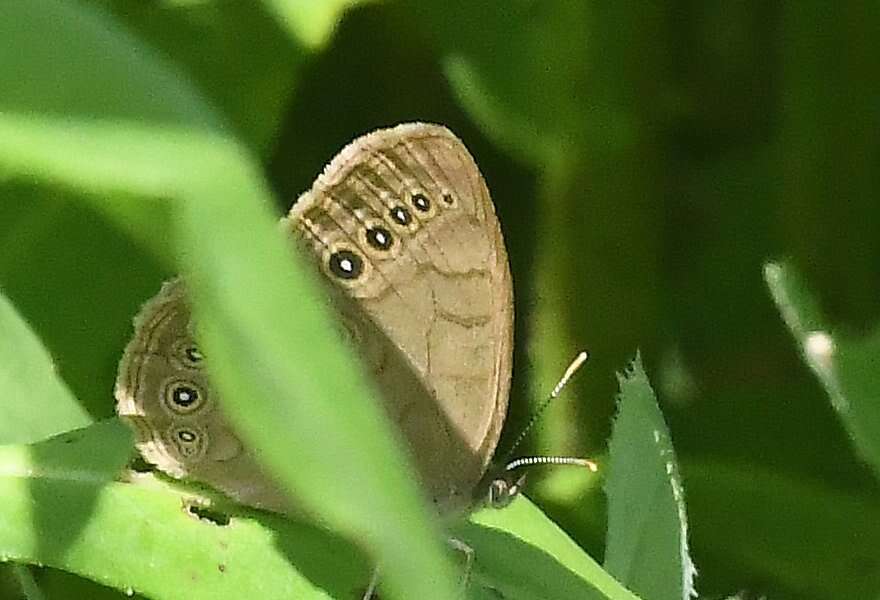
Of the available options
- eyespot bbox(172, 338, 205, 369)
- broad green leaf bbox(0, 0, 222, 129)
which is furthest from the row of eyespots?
broad green leaf bbox(0, 0, 222, 129)

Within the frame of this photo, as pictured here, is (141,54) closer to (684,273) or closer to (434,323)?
(434,323)

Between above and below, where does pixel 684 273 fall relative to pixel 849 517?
above

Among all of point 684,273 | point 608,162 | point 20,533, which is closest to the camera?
point 20,533

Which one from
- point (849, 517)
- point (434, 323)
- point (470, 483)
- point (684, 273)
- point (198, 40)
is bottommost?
point (849, 517)

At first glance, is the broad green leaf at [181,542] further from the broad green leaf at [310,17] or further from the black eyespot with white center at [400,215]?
the broad green leaf at [310,17]

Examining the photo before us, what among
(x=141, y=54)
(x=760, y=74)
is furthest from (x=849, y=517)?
(x=141, y=54)

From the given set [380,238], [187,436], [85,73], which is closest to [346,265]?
[380,238]

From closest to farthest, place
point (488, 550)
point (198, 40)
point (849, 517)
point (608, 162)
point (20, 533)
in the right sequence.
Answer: point (20, 533), point (488, 550), point (198, 40), point (849, 517), point (608, 162)

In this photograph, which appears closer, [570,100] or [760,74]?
[570,100]

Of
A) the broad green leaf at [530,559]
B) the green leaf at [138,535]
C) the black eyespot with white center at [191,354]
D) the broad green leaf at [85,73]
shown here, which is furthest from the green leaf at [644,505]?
the broad green leaf at [85,73]
